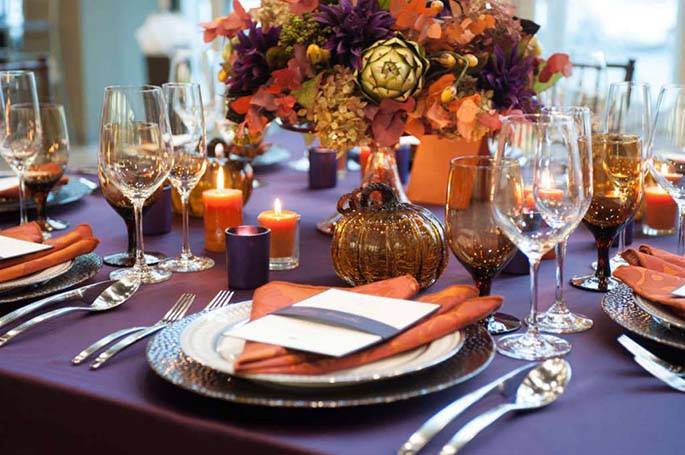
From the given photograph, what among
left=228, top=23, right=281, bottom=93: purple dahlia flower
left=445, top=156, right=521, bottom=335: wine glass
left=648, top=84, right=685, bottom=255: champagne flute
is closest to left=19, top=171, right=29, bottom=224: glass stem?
left=228, top=23, right=281, bottom=93: purple dahlia flower

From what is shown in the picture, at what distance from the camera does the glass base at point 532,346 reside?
1041 millimetres

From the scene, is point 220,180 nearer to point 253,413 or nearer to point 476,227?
point 476,227

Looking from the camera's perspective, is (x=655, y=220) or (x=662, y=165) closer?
(x=662, y=165)

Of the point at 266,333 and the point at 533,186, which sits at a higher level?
the point at 533,186

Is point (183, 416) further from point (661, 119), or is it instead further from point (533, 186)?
point (661, 119)

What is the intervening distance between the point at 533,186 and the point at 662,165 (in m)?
0.37

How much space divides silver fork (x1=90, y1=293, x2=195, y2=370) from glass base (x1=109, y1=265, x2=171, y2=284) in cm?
9

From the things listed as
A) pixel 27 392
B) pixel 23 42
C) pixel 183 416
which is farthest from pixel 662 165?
pixel 23 42

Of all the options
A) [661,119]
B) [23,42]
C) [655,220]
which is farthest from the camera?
[23,42]

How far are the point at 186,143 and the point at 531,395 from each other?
0.77 metres

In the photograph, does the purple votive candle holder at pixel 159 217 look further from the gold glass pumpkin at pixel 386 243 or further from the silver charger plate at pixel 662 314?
the silver charger plate at pixel 662 314

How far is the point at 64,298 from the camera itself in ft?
4.05

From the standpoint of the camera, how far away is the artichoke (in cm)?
141

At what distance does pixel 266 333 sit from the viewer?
3.06ft
